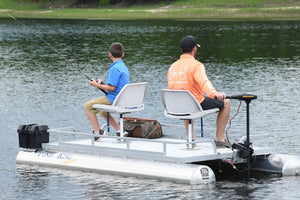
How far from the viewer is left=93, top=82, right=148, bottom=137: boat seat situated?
1014 cm

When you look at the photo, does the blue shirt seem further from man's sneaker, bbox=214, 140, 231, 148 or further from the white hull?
man's sneaker, bbox=214, 140, 231, 148

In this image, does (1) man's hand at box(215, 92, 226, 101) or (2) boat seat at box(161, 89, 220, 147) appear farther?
(2) boat seat at box(161, 89, 220, 147)

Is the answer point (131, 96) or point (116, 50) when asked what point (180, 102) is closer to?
point (131, 96)

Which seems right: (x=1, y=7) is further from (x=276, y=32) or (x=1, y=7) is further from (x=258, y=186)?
(x=258, y=186)

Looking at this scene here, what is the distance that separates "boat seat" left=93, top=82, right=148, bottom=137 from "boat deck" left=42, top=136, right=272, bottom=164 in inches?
13.9

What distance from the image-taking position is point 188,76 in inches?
384

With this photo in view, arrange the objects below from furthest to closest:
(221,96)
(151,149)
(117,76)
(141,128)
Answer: (141,128) < (117,76) < (151,149) < (221,96)

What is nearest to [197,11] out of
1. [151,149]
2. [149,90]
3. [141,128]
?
[149,90]

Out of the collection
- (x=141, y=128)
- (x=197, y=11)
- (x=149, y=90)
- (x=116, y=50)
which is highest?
(x=197, y=11)

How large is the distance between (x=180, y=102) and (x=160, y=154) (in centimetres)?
79

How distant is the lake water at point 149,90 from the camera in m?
9.46

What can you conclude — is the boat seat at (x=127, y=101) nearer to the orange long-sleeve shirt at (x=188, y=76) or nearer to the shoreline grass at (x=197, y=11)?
the orange long-sleeve shirt at (x=188, y=76)

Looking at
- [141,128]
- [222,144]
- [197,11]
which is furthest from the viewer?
[197,11]

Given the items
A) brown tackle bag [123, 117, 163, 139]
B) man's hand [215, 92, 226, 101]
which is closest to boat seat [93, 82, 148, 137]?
brown tackle bag [123, 117, 163, 139]
